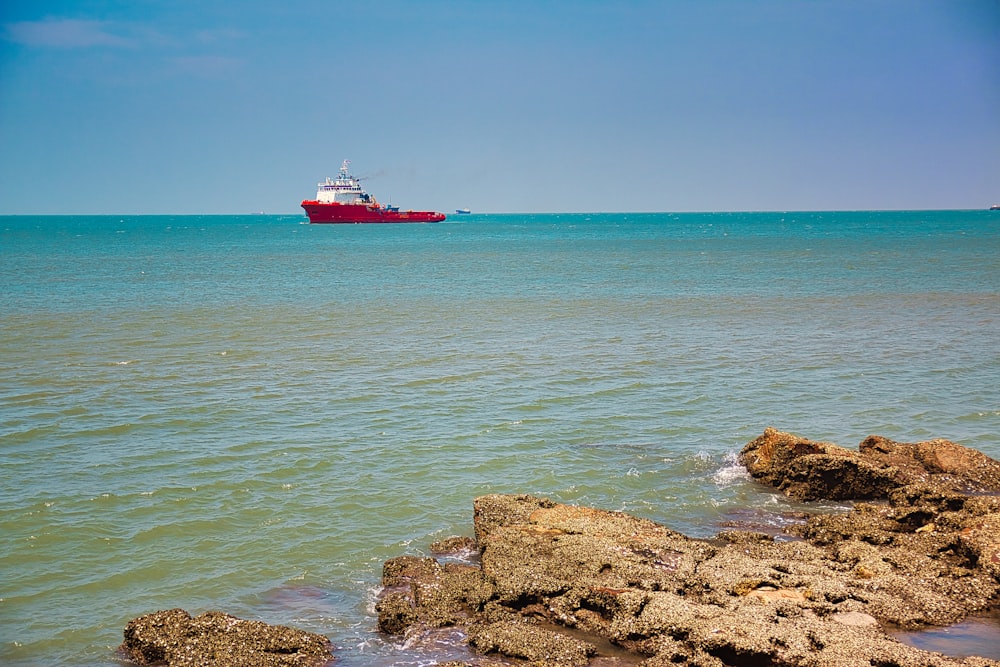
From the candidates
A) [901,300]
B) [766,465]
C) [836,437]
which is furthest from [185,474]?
[901,300]

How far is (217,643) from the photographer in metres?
9.24

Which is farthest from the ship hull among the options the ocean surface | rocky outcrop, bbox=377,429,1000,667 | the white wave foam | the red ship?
rocky outcrop, bbox=377,429,1000,667

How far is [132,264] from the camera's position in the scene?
221ft

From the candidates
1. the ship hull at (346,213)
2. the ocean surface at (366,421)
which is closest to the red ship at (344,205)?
the ship hull at (346,213)

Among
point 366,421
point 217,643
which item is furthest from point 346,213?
point 217,643

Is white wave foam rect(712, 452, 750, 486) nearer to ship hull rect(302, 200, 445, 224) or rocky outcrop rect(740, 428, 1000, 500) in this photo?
rocky outcrop rect(740, 428, 1000, 500)

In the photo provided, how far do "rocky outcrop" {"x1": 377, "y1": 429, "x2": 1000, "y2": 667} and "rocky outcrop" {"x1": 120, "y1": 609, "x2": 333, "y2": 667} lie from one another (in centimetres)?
107

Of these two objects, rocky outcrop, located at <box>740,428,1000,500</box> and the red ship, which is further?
the red ship

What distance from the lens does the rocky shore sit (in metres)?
8.73

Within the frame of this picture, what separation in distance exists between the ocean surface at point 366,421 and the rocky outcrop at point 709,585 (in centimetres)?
101

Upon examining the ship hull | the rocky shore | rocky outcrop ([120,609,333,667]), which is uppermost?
the ship hull

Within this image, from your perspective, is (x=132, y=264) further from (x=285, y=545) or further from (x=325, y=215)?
Result: (x=325, y=215)

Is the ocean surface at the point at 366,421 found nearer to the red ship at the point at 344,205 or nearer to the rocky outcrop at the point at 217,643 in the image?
the rocky outcrop at the point at 217,643

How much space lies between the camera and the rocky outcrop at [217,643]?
29.6 feet
